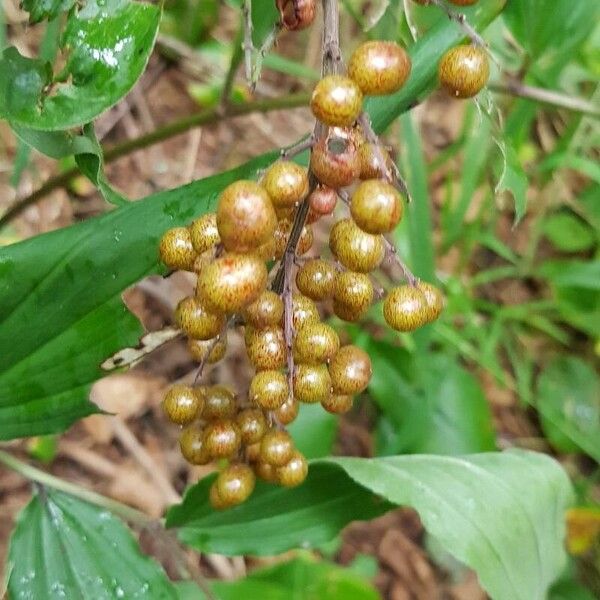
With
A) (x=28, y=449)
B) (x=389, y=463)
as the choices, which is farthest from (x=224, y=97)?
(x=28, y=449)

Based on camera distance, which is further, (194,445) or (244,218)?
(194,445)

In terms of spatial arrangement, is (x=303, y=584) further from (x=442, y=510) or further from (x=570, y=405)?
(x=570, y=405)

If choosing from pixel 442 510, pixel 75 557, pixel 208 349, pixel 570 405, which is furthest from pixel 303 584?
pixel 570 405

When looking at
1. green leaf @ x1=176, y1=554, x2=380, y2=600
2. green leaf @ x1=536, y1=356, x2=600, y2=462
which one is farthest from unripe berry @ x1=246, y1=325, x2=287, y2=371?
green leaf @ x1=536, y1=356, x2=600, y2=462

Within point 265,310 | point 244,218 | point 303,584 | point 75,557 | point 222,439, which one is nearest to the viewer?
point 244,218

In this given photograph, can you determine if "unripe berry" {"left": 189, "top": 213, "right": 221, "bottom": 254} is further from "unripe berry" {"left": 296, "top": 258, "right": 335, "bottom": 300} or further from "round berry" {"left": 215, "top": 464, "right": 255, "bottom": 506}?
"round berry" {"left": 215, "top": 464, "right": 255, "bottom": 506}

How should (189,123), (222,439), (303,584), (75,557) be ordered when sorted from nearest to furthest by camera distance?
(222,439) < (75,557) < (189,123) < (303,584)

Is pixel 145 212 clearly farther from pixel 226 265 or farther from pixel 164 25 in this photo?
pixel 164 25

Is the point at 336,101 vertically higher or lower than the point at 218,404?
higher
